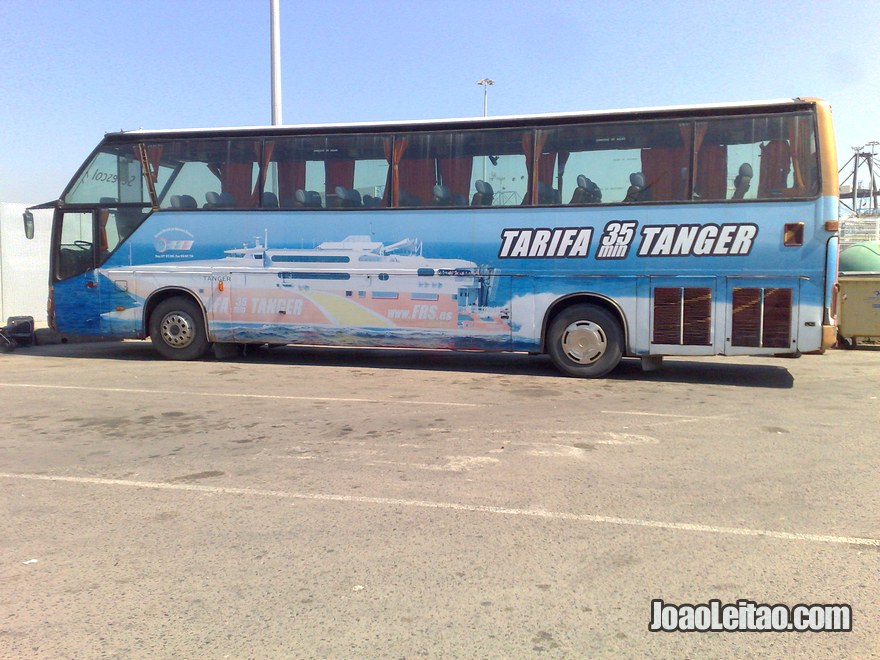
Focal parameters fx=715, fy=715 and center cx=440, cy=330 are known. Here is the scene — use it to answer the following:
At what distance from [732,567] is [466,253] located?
736 cm

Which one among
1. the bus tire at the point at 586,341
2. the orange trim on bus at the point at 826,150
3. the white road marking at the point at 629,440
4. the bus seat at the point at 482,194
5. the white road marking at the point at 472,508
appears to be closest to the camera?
the white road marking at the point at 472,508

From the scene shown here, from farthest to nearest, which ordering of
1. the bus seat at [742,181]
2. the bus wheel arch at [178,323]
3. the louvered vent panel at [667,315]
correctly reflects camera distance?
the bus wheel arch at [178,323]
the louvered vent panel at [667,315]
the bus seat at [742,181]

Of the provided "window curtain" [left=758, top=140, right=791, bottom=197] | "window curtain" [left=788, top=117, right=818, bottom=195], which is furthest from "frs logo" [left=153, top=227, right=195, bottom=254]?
"window curtain" [left=788, top=117, right=818, bottom=195]

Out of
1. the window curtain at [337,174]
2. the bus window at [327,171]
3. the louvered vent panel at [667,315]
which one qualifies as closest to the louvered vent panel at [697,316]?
the louvered vent panel at [667,315]

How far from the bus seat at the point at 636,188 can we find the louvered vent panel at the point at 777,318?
2068 mm

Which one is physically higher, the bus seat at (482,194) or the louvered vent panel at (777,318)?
the bus seat at (482,194)

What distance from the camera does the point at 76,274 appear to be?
12.2m

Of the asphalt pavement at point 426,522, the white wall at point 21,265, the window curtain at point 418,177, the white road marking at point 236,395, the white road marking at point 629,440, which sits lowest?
the asphalt pavement at point 426,522

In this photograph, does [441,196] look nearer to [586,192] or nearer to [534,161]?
[534,161]

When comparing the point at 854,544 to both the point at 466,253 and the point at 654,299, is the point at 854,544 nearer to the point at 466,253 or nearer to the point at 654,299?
the point at 654,299

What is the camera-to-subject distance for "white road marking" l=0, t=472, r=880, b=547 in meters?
4.12

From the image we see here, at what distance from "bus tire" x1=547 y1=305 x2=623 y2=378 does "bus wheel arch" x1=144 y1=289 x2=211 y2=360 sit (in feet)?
19.1

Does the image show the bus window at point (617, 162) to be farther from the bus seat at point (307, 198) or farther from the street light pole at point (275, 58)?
the street light pole at point (275, 58)

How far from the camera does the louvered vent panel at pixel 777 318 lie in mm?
9281
